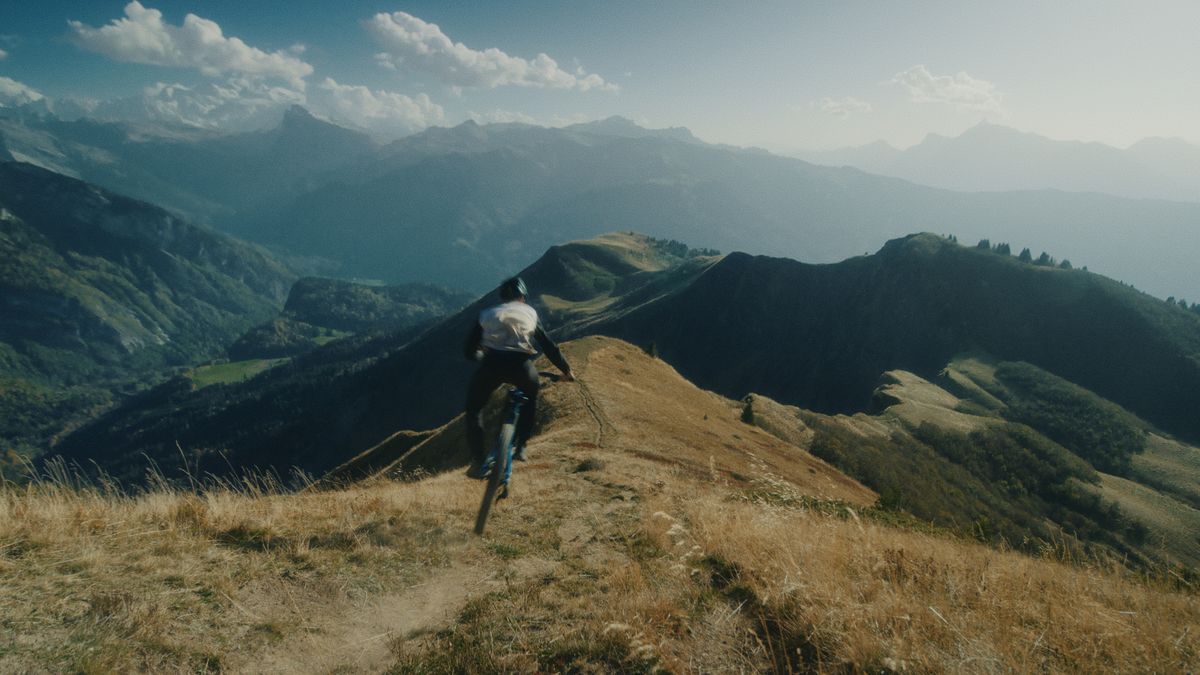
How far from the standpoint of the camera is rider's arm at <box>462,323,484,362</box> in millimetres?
9703

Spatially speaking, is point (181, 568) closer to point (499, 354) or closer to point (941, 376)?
point (499, 354)

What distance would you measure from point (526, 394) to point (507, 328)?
138cm

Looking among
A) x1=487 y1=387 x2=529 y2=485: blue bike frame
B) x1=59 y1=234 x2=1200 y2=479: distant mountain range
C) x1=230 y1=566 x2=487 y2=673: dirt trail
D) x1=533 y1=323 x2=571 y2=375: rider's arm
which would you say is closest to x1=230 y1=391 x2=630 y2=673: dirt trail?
x1=230 y1=566 x2=487 y2=673: dirt trail

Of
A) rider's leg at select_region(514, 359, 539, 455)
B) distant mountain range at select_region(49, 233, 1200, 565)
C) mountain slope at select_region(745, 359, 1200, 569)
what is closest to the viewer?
rider's leg at select_region(514, 359, 539, 455)

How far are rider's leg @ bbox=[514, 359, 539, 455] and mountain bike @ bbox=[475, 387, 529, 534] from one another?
4.4 inches

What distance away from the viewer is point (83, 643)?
4555mm

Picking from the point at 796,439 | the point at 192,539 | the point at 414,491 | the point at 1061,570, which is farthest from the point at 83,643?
the point at 796,439

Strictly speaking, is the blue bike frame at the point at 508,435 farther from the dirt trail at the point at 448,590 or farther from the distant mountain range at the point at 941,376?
the distant mountain range at the point at 941,376

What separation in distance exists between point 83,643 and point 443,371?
15574cm

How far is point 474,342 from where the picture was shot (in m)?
9.72

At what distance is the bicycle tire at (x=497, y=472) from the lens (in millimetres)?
8438

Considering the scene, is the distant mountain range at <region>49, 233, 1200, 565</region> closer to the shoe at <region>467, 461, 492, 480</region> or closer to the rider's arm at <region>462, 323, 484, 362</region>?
the rider's arm at <region>462, 323, 484, 362</region>

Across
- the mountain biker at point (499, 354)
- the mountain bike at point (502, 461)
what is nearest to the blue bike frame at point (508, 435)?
the mountain bike at point (502, 461)

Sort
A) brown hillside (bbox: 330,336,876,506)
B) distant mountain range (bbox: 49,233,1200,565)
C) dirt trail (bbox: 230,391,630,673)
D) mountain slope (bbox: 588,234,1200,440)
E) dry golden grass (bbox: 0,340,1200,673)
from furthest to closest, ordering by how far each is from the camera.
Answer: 1. mountain slope (bbox: 588,234,1200,440)
2. distant mountain range (bbox: 49,233,1200,565)
3. brown hillside (bbox: 330,336,876,506)
4. dirt trail (bbox: 230,391,630,673)
5. dry golden grass (bbox: 0,340,1200,673)
